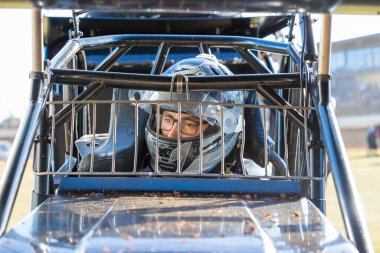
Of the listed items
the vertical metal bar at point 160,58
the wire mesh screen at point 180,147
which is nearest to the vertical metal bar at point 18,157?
the wire mesh screen at point 180,147

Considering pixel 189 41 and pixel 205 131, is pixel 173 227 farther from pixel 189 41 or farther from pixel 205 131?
pixel 189 41

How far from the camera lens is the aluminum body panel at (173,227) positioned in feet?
5.05

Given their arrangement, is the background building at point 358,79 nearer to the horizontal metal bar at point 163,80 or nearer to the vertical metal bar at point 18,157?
the horizontal metal bar at point 163,80

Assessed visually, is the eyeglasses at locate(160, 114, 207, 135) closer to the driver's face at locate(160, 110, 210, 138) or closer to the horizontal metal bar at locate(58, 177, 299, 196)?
the driver's face at locate(160, 110, 210, 138)

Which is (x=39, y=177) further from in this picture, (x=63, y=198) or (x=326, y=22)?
(x=326, y=22)

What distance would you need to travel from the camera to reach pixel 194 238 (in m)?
1.57

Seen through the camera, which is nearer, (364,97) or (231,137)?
(231,137)

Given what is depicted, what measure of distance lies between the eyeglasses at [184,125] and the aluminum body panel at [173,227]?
606mm

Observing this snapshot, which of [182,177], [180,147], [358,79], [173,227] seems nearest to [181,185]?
→ [182,177]

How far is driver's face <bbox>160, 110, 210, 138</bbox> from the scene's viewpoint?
2.65 metres

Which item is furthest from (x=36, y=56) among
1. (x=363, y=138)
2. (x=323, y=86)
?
(x=363, y=138)

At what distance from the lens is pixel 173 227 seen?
66.1 inches

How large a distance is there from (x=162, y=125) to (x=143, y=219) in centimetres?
98

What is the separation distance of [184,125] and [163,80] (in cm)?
31
